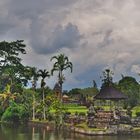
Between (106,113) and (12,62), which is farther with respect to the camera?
(12,62)

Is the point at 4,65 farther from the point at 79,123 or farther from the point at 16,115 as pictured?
the point at 79,123

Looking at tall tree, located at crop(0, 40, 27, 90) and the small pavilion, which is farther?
tall tree, located at crop(0, 40, 27, 90)

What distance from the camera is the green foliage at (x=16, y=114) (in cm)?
7244

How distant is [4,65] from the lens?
95688 mm

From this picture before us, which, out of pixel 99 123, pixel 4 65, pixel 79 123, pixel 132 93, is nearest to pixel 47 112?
pixel 79 123

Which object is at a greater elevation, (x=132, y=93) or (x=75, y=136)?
(x=132, y=93)

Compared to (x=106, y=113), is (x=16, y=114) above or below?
above

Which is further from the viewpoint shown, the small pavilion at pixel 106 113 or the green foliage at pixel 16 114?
the green foliage at pixel 16 114

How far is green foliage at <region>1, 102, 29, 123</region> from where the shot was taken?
72.4 m

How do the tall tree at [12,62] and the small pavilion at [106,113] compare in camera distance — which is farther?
the tall tree at [12,62]

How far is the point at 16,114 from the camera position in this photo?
72438 millimetres

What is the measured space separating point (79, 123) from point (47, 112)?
1202 centimetres

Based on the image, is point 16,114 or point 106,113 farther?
point 16,114

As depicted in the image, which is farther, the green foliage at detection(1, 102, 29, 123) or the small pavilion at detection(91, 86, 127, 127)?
the green foliage at detection(1, 102, 29, 123)
